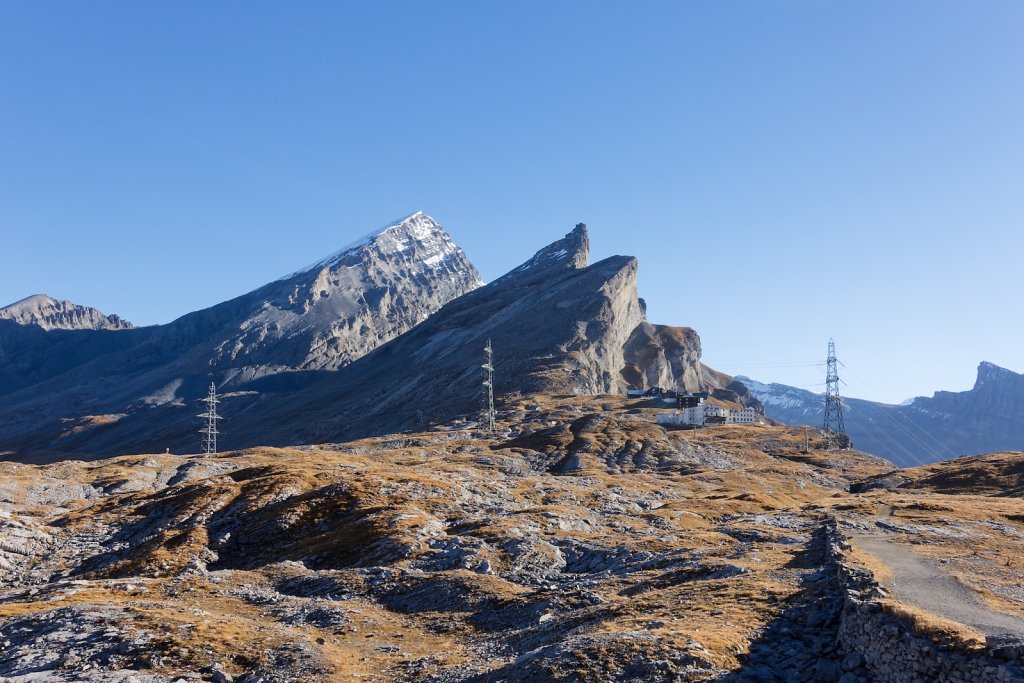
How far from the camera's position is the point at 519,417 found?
192 metres

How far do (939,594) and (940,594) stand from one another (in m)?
0.05

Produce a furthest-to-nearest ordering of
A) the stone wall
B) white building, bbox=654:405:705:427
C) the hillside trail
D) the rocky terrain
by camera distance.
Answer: white building, bbox=654:405:705:427 < the rocky terrain < the hillside trail < the stone wall

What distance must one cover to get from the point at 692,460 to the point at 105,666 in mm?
122667

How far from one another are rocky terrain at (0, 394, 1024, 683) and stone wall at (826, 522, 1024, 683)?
0.23 feet

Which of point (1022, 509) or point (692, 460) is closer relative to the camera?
point (1022, 509)

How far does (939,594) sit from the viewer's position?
3091cm

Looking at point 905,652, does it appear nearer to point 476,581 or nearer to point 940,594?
point 940,594

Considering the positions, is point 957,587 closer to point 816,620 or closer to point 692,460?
point 816,620

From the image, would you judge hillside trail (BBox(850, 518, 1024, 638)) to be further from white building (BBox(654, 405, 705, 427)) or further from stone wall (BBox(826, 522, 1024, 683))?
white building (BBox(654, 405, 705, 427))

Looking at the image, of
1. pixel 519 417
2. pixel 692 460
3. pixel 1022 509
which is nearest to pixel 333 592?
pixel 1022 509

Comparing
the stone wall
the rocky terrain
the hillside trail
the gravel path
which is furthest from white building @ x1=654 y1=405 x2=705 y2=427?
the stone wall

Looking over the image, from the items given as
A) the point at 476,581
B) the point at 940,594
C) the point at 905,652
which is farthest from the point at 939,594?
the point at 476,581

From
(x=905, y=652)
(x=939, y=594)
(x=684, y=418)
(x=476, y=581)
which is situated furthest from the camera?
(x=684, y=418)

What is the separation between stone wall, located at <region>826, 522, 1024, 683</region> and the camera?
1959 cm
